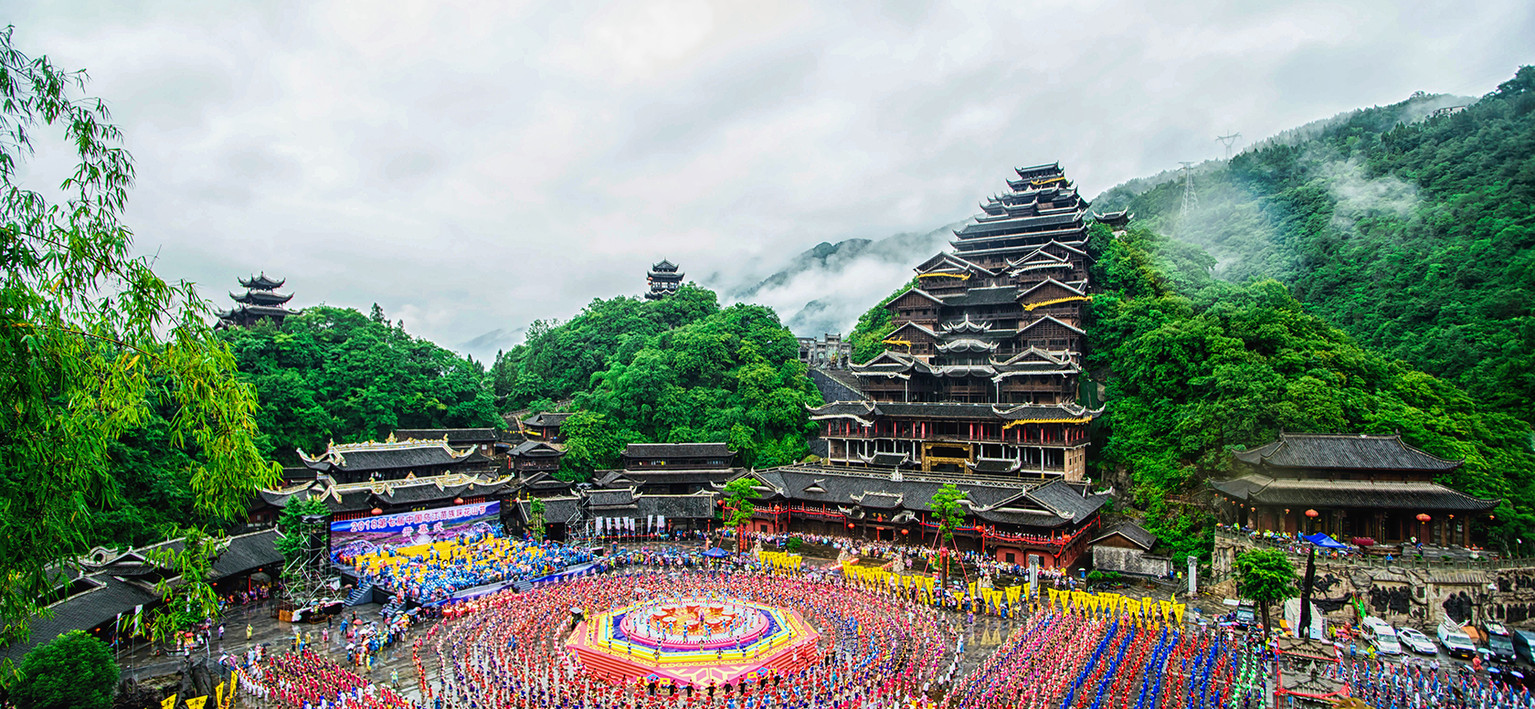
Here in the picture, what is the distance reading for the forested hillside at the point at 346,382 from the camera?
160 feet

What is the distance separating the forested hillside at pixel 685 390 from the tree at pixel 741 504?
9.16 metres

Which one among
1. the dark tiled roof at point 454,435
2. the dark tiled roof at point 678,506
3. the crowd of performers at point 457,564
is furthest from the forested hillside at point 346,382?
the dark tiled roof at point 678,506

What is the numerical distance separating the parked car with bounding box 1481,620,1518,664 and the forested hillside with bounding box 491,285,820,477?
113 ft

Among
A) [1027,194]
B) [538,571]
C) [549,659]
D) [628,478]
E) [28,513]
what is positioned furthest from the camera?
[1027,194]

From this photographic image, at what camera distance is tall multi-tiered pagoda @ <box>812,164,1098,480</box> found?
44.2 metres

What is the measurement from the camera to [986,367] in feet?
162

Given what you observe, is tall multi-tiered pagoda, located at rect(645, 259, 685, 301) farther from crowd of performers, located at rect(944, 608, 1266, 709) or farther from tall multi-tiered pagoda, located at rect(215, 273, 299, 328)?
crowd of performers, located at rect(944, 608, 1266, 709)

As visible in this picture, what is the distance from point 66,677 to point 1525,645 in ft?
131

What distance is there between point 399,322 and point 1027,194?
53275 mm

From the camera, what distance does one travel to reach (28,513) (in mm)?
8164

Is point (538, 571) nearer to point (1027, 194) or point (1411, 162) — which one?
point (1027, 194)

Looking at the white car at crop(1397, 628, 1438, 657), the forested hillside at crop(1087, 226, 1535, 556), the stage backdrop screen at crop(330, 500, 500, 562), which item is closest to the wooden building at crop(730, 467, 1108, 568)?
the forested hillside at crop(1087, 226, 1535, 556)

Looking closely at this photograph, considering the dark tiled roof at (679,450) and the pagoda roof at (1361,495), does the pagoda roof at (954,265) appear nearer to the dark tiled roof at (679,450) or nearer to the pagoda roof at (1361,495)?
the dark tiled roof at (679,450)

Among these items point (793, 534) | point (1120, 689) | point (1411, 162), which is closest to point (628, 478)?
point (793, 534)
